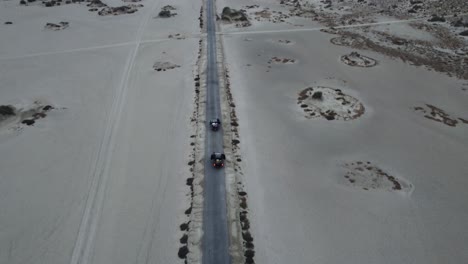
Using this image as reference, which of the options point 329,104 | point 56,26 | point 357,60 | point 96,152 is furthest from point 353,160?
point 56,26

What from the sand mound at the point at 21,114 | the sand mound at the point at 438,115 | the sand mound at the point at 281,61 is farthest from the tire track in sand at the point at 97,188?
the sand mound at the point at 438,115

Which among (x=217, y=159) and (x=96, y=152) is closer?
(x=217, y=159)

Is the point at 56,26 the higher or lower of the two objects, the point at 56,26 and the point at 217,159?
the higher

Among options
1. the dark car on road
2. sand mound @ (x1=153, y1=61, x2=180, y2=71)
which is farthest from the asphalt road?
sand mound @ (x1=153, y1=61, x2=180, y2=71)

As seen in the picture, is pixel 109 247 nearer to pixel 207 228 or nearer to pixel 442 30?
pixel 207 228

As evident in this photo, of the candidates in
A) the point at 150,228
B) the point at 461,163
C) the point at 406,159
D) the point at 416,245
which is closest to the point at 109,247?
the point at 150,228

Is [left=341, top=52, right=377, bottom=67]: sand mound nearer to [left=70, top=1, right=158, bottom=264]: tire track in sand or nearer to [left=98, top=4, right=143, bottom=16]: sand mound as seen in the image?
[left=70, top=1, right=158, bottom=264]: tire track in sand

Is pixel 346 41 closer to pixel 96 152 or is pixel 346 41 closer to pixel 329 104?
pixel 329 104

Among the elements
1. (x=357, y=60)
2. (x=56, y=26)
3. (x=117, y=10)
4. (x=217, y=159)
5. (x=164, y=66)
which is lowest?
(x=217, y=159)
